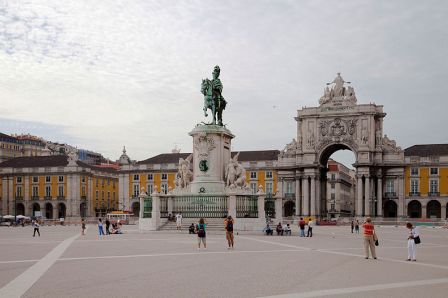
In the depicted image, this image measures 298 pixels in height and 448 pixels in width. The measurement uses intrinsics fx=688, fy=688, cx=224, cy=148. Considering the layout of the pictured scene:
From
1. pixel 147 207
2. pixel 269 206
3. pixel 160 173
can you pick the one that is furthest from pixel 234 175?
pixel 160 173

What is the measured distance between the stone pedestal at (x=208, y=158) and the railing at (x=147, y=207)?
3.48m

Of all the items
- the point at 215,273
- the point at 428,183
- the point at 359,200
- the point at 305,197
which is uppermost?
the point at 215,273

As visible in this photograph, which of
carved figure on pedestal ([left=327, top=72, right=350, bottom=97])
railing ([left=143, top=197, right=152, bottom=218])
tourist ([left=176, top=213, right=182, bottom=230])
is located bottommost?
tourist ([left=176, top=213, right=182, bottom=230])

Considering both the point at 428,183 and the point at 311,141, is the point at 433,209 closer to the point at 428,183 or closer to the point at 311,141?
the point at 428,183

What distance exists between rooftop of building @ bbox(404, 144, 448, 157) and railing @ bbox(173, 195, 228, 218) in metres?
73.6

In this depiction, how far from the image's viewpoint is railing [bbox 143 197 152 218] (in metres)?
42.7

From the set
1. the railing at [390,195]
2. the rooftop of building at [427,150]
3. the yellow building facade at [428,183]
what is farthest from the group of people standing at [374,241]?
the rooftop of building at [427,150]

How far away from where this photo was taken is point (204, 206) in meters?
39.8

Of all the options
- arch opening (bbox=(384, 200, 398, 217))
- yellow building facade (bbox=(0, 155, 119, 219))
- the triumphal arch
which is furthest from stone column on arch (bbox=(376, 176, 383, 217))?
yellow building facade (bbox=(0, 155, 119, 219))

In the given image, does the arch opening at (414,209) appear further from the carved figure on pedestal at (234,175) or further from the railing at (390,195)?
the carved figure on pedestal at (234,175)

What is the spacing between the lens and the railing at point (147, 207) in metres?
42.7

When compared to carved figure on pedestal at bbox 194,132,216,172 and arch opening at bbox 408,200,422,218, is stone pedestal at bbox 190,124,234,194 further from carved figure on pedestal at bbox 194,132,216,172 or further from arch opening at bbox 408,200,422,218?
arch opening at bbox 408,200,422,218

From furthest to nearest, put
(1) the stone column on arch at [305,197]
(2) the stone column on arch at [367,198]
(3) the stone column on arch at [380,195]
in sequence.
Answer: (1) the stone column on arch at [305,197], (3) the stone column on arch at [380,195], (2) the stone column on arch at [367,198]

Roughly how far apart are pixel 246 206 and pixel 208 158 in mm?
3597
